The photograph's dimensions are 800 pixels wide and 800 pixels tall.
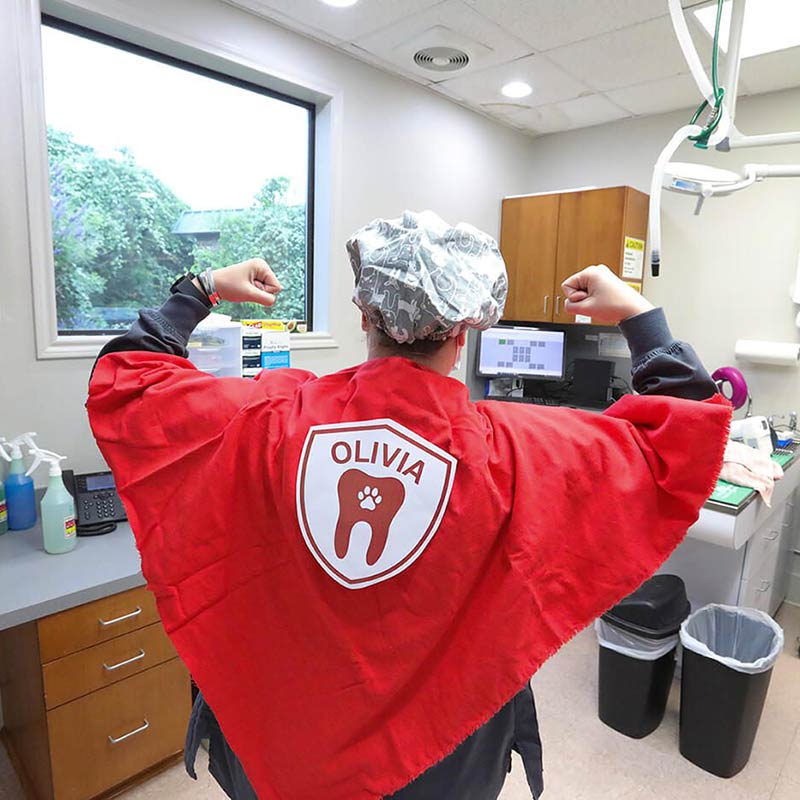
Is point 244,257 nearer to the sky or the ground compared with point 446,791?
nearer to the sky

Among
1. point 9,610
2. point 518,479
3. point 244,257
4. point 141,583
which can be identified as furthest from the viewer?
point 244,257

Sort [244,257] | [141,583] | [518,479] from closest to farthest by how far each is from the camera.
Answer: [518,479] < [141,583] < [244,257]

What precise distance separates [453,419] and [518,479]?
11 cm

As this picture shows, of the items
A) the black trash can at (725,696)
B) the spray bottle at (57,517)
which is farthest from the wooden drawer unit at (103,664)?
the black trash can at (725,696)

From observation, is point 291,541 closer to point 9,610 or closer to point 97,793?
point 9,610

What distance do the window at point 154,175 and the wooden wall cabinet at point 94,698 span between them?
105cm

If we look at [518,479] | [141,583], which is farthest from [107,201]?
[518,479]

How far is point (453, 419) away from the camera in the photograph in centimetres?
73

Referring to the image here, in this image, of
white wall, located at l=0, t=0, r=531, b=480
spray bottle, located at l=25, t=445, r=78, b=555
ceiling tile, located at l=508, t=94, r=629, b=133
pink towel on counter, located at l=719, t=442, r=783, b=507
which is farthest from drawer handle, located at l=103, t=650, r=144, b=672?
ceiling tile, located at l=508, t=94, r=629, b=133

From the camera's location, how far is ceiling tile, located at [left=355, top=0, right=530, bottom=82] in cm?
222

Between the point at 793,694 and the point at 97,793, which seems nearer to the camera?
the point at 97,793

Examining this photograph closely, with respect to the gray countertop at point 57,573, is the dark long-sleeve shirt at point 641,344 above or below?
above

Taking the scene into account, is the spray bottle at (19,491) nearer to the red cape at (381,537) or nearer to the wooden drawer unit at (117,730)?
the wooden drawer unit at (117,730)

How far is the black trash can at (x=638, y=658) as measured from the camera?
2.05 m
